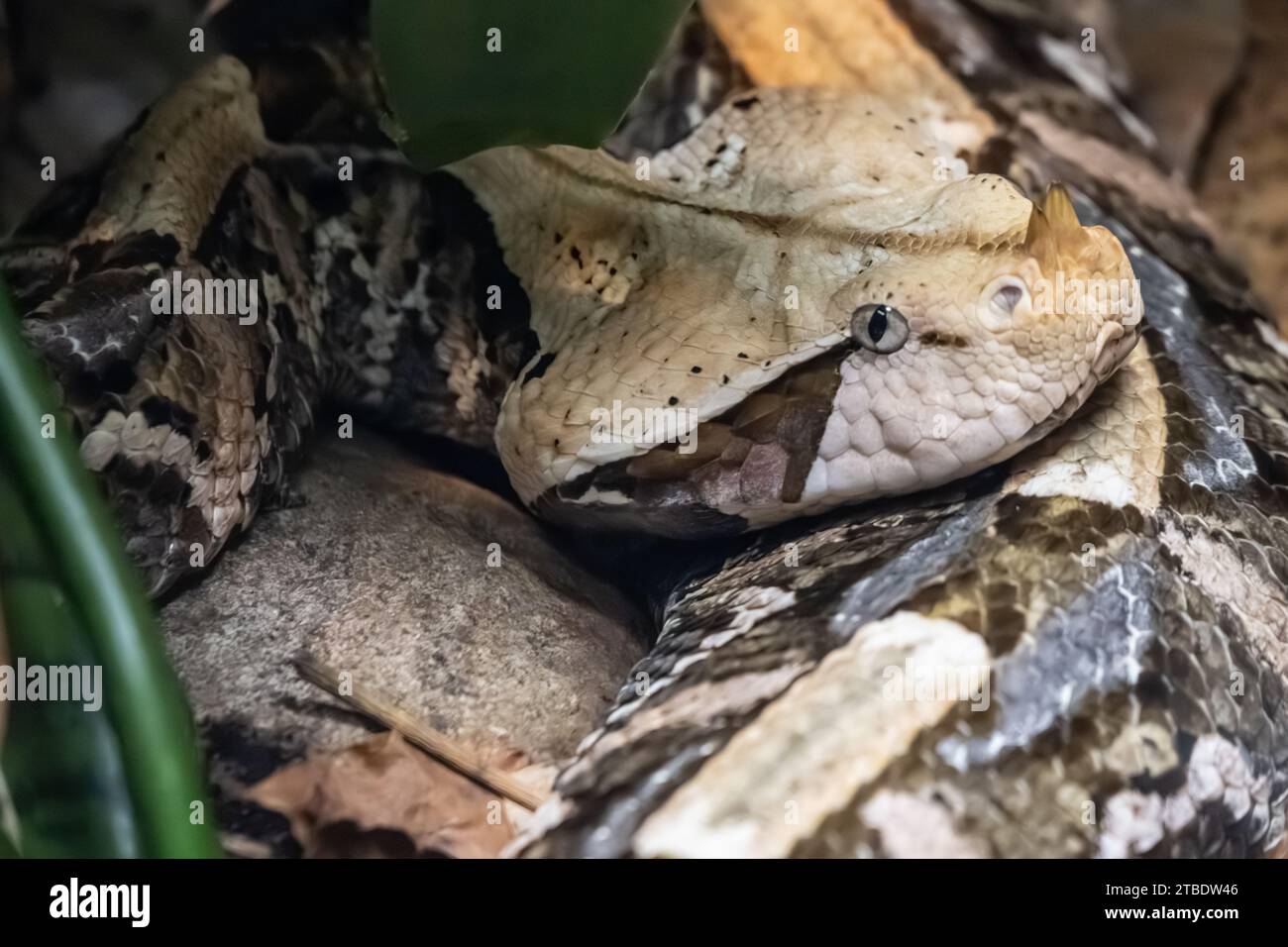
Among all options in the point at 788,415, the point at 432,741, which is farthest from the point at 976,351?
the point at 432,741

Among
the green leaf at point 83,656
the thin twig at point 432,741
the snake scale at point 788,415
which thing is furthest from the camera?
the thin twig at point 432,741

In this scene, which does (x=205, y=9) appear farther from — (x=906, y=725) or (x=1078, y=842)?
(x=1078, y=842)

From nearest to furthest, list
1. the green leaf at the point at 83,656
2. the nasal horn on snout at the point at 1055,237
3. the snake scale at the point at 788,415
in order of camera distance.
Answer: the green leaf at the point at 83,656
the snake scale at the point at 788,415
the nasal horn on snout at the point at 1055,237

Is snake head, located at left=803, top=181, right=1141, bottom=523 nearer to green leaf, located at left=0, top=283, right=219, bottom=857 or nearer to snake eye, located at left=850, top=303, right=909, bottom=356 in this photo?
snake eye, located at left=850, top=303, right=909, bottom=356

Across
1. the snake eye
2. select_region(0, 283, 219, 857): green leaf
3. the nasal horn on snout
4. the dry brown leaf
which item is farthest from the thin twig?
the nasal horn on snout

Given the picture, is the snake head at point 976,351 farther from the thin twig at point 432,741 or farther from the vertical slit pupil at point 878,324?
the thin twig at point 432,741

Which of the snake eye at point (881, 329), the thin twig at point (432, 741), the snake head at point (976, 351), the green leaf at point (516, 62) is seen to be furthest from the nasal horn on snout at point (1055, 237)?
the thin twig at point (432, 741)

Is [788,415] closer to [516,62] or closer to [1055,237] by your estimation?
[1055,237]

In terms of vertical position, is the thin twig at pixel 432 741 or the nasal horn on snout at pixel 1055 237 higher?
the nasal horn on snout at pixel 1055 237
